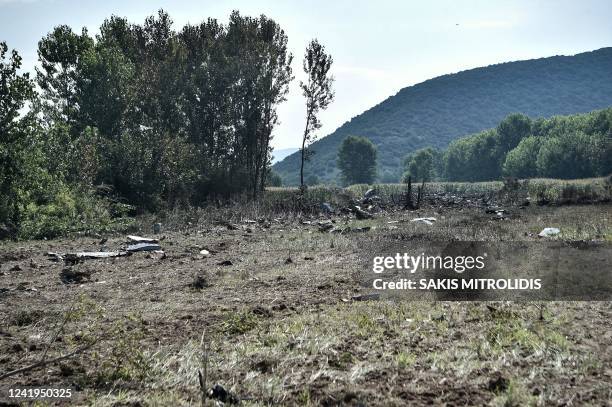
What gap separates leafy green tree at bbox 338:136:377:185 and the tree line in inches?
344

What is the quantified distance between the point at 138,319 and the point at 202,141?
24.5 metres

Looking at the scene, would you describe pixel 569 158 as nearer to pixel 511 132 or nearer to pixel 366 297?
pixel 511 132

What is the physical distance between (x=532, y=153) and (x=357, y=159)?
29353mm

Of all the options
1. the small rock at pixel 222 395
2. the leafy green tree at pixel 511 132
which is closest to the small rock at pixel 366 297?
the small rock at pixel 222 395

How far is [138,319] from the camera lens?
438cm

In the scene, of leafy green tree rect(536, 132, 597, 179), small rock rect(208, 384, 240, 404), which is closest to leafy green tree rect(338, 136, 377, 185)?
leafy green tree rect(536, 132, 597, 179)

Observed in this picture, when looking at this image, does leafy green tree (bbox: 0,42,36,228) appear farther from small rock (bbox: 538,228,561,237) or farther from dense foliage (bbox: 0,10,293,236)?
small rock (bbox: 538,228,561,237)

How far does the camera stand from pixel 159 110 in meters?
25.9

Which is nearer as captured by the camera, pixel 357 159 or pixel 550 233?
pixel 550 233

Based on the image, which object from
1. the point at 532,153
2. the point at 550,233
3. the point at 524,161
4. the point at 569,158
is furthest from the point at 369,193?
the point at 532,153

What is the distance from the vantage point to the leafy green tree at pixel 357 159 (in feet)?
296

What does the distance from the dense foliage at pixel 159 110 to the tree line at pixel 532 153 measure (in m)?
34.1

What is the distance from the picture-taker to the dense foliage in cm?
1875

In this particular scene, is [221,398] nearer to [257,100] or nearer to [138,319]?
[138,319]
